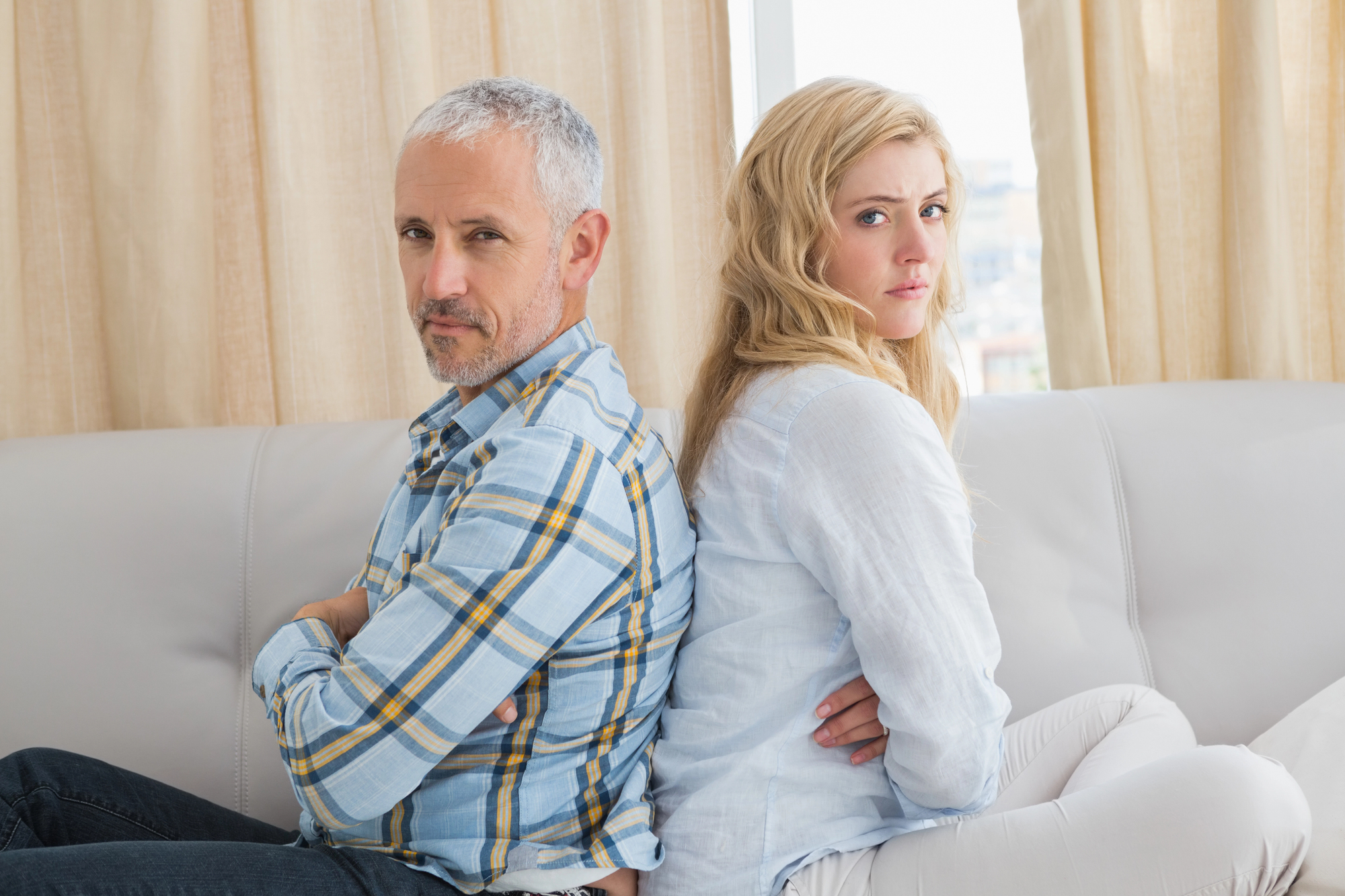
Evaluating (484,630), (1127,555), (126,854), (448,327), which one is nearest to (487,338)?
(448,327)

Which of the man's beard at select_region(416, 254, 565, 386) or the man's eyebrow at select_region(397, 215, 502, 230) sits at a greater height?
the man's eyebrow at select_region(397, 215, 502, 230)

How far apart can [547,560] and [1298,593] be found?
1190 mm

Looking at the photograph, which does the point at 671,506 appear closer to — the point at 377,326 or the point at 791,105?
the point at 791,105

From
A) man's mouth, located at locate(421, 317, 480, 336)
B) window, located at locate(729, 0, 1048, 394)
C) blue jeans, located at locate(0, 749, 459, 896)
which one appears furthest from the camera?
window, located at locate(729, 0, 1048, 394)

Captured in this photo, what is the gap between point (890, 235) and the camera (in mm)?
1101

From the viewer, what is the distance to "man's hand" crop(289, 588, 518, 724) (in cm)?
105

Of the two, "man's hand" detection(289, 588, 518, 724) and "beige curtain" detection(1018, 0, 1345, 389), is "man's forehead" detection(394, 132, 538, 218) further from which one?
"beige curtain" detection(1018, 0, 1345, 389)

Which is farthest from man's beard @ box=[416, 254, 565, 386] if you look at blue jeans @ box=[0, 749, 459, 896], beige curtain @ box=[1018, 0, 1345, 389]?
beige curtain @ box=[1018, 0, 1345, 389]

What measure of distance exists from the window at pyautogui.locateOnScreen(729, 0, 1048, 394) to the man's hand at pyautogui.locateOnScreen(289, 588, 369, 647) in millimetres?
1217

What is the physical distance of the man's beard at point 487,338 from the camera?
1.01 meters

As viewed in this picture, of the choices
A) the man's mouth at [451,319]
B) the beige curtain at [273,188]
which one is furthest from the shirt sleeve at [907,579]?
the beige curtain at [273,188]

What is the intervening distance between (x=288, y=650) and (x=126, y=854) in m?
0.22

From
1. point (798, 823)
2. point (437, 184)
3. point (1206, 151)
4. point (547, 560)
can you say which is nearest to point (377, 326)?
point (437, 184)

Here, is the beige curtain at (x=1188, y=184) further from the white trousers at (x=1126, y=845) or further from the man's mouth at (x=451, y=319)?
the man's mouth at (x=451, y=319)
